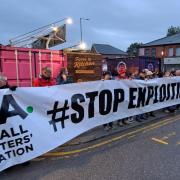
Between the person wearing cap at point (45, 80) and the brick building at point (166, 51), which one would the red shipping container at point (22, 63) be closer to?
the person wearing cap at point (45, 80)

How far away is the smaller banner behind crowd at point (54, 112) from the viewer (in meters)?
4.37

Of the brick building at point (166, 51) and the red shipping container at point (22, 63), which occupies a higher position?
the brick building at point (166, 51)

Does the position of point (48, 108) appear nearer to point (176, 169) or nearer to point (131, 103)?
point (176, 169)

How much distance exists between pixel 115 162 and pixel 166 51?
51.9 metres

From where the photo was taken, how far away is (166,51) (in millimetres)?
53562

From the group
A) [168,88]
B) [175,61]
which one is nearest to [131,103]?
[168,88]

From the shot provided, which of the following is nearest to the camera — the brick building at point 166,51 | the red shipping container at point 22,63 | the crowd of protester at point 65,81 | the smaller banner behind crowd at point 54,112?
the smaller banner behind crowd at point 54,112

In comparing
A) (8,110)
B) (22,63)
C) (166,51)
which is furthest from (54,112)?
(166,51)

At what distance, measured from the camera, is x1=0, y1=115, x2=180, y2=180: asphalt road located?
4227mm

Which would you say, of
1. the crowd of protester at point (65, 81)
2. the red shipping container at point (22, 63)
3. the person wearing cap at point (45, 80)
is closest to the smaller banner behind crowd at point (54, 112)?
the crowd of protester at point (65, 81)

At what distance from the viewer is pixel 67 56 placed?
11.4 meters

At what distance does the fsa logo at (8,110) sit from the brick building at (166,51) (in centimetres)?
4806

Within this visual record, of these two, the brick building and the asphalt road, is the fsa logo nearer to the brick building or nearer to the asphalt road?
the asphalt road

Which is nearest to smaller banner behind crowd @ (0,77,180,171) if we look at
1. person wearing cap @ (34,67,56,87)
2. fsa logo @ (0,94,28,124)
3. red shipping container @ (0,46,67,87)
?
fsa logo @ (0,94,28,124)
